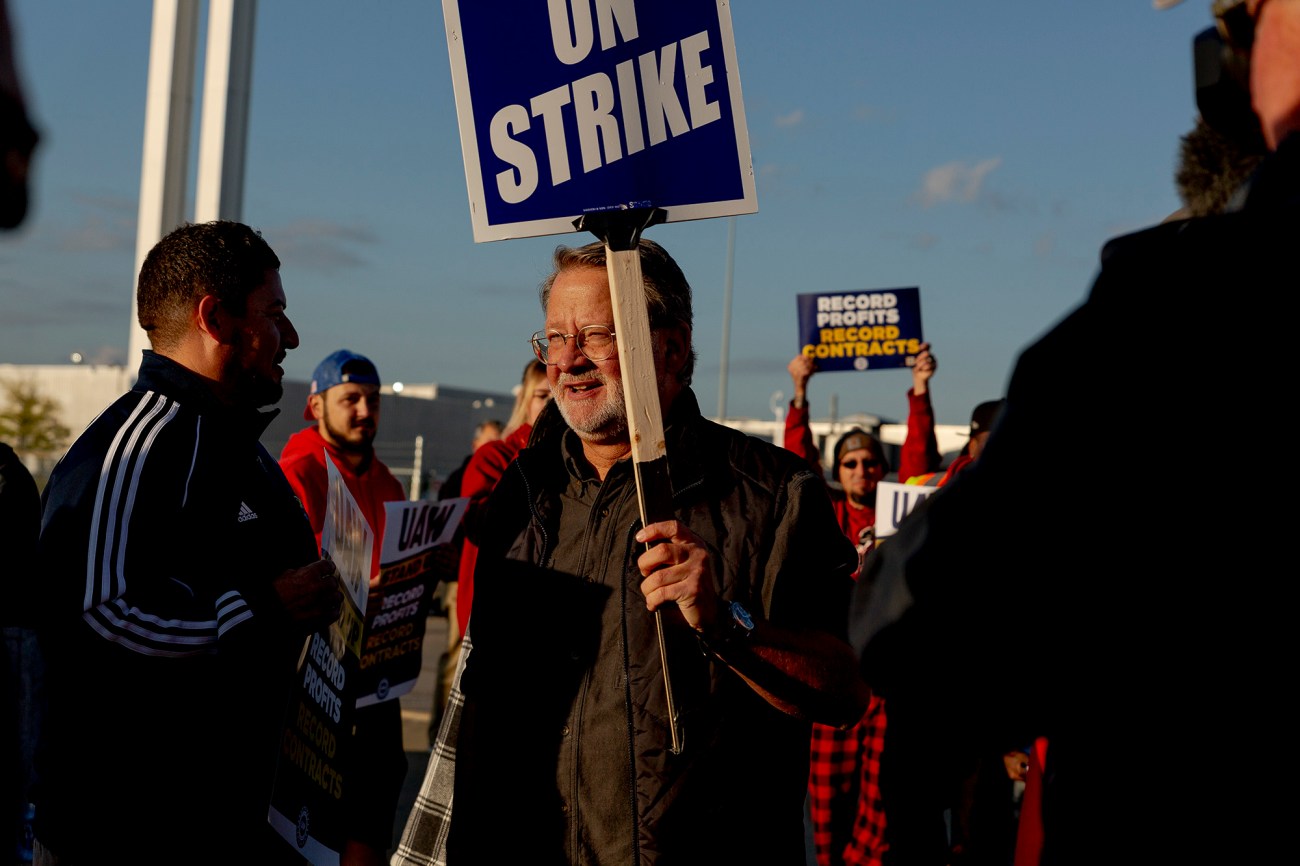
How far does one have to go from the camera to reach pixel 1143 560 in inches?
43.5

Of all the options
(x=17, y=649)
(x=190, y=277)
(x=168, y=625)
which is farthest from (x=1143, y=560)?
(x=17, y=649)

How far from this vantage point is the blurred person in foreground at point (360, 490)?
4715 millimetres

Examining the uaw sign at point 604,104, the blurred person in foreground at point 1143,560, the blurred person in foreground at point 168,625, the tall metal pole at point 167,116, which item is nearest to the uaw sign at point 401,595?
the blurred person in foreground at point 168,625

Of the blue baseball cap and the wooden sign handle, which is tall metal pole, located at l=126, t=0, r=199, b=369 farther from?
the wooden sign handle

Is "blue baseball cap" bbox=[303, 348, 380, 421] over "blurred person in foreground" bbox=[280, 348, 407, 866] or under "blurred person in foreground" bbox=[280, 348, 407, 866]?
over

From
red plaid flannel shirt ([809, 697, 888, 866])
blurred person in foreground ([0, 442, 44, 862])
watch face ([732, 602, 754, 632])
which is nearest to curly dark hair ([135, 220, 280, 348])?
blurred person in foreground ([0, 442, 44, 862])

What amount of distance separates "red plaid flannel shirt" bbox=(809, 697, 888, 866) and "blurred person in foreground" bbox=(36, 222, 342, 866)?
288 centimetres

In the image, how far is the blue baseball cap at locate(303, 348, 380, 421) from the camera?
5719 millimetres

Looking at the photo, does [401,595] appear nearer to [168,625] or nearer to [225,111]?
[168,625]

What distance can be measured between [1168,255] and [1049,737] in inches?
19.2

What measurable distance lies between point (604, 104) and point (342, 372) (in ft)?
11.6

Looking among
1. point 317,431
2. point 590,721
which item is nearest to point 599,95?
point 590,721

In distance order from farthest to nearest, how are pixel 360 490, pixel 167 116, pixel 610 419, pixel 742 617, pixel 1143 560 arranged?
pixel 167 116 → pixel 360 490 → pixel 610 419 → pixel 742 617 → pixel 1143 560

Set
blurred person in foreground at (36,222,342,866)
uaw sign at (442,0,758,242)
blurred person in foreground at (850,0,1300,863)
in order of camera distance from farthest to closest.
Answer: blurred person in foreground at (36,222,342,866)
uaw sign at (442,0,758,242)
blurred person in foreground at (850,0,1300,863)
